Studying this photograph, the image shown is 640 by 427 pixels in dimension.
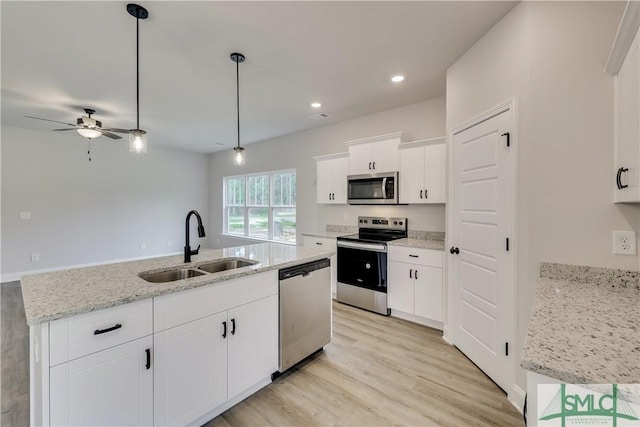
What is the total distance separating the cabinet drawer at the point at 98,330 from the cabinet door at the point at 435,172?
3.02 meters

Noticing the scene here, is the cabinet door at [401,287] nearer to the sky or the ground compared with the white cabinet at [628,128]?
nearer to the ground

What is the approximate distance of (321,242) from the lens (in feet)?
13.7

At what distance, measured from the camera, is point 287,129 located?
5145mm

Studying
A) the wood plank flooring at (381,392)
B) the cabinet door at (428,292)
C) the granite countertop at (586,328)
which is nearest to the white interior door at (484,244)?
the wood plank flooring at (381,392)

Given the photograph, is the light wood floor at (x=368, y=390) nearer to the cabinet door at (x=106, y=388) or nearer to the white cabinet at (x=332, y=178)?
the cabinet door at (x=106, y=388)

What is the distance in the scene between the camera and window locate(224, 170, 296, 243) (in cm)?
575

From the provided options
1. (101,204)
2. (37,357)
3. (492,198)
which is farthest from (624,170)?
(101,204)

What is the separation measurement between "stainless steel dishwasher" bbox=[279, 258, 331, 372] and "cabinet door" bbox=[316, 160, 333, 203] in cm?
205

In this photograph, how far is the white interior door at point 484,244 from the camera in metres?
2.05

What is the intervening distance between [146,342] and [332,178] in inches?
133

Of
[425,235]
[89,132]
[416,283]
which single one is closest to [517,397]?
[416,283]

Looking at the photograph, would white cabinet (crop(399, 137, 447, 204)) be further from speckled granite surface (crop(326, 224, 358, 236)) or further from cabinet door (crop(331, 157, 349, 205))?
speckled granite surface (crop(326, 224, 358, 236))

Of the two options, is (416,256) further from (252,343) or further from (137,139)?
(137,139)

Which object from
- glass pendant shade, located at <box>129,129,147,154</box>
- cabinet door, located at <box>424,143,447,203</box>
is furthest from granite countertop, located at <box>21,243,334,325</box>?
cabinet door, located at <box>424,143,447,203</box>
